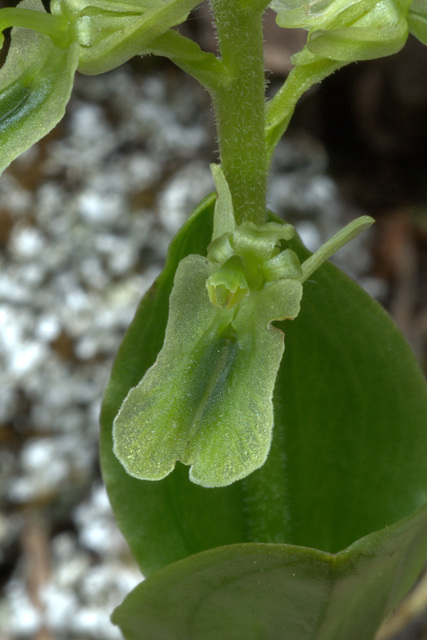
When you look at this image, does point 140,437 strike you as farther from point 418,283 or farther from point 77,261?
point 418,283

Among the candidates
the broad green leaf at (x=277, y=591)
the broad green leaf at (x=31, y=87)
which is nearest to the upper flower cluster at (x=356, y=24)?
the broad green leaf at (x=31, y=87)

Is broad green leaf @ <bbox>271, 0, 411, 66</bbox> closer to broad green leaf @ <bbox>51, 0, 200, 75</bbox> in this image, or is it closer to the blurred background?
broad green leaf @ <bbox>51, 0, 200, 75</bbox>

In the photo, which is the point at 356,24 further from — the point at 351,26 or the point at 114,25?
the point at 114,25

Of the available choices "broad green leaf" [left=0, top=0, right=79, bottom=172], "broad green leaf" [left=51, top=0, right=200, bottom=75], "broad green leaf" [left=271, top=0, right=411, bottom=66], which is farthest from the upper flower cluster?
"broad green leaf" [left=0, top=0, right=79, bottom=172]

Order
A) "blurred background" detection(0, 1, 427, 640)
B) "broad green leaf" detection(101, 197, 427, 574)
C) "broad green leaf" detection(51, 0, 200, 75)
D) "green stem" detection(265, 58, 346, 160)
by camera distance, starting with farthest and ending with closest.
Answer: "blurred background" detection(0, 1, 427, 640), "broad green leaf" detection(101, 197, 427, 574), "green stem" detection(265, 58, 346, 160), "broad green leaf" detection(51, 0, 200, 75)

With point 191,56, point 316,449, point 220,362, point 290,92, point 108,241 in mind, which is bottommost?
point 108,241

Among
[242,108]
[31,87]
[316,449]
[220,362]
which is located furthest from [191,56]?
[316,449]
